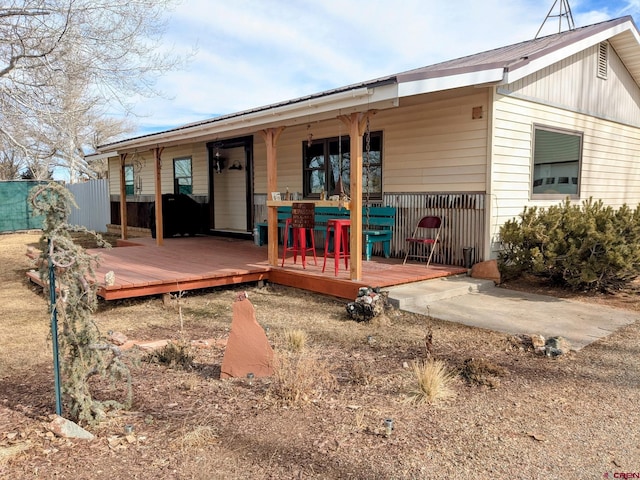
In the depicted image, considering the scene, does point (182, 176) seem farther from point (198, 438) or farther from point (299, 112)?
point (198, 438)

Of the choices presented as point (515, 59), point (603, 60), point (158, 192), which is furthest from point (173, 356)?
point (603, 60)

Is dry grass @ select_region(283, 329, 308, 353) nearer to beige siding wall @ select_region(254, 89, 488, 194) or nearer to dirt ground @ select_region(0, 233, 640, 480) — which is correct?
dirt ground @ select_region(0, 233, 640, 480)

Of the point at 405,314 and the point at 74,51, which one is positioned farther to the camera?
the point at 74,51

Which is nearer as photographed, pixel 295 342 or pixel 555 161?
pixel 295 342

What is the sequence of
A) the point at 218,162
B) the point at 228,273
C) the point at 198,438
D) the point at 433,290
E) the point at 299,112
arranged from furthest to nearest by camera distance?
the point at 218,162 < the point at 228,273 < the point at 299,112 < the point at 433,290 < the point at 198,438

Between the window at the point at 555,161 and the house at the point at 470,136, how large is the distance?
2 centimetres

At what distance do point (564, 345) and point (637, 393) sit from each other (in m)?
0.86

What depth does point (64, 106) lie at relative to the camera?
A: 752 centimetres

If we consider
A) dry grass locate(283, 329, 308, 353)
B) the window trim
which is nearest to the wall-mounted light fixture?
the window trim

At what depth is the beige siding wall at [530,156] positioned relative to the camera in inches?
273

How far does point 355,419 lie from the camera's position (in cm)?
285

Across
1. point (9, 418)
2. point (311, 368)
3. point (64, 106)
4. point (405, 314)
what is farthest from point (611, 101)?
point (9, 418)

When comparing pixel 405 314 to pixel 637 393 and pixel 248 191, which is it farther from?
pixel 248 191

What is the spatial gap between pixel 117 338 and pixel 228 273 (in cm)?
243
